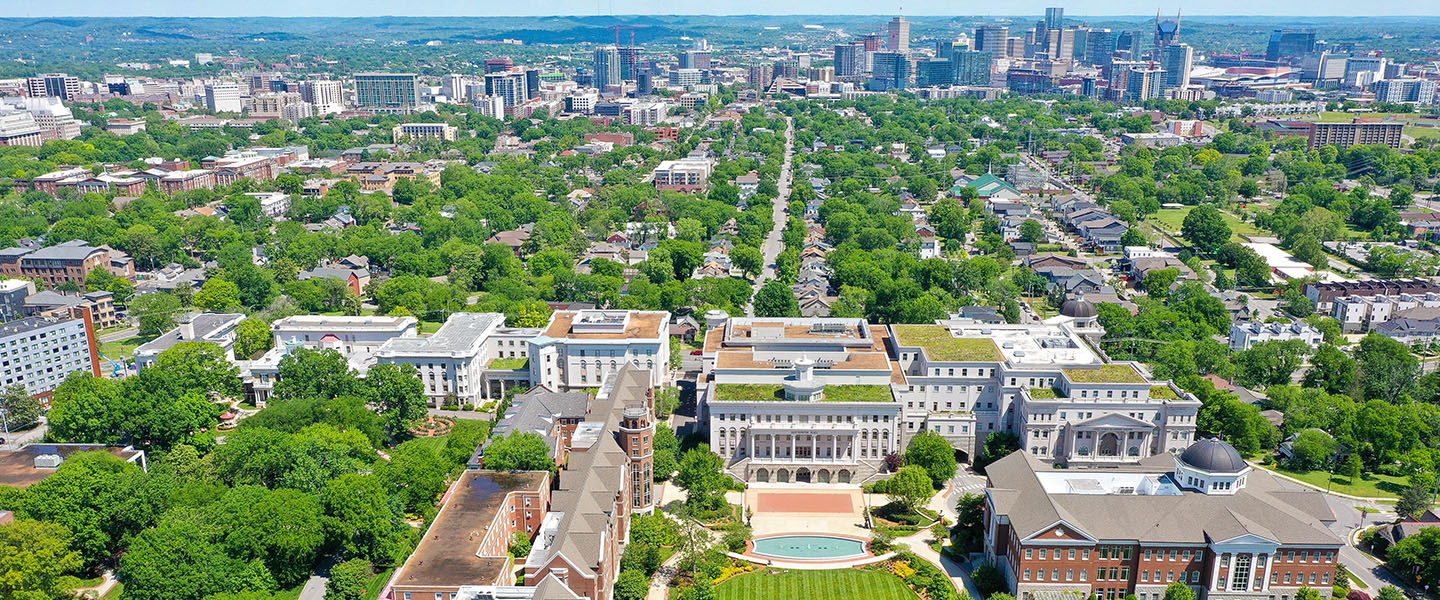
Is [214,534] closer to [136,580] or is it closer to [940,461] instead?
[136,580]

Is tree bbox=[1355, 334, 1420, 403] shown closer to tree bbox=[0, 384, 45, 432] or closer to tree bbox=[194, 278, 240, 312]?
tree bbox=[0, 384, 45, 432]

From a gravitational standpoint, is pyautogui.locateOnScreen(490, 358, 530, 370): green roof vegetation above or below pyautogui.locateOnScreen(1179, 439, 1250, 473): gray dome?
below

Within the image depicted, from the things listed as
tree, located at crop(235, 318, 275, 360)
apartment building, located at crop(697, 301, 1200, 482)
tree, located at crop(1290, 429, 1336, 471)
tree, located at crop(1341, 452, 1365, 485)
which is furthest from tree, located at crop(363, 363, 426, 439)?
tree, located at crop(1341, 452, 1365, 485)

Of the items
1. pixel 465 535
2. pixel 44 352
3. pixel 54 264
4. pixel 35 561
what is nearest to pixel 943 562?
pixel 465 535

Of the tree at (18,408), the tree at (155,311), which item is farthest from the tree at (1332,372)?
the tree at (155,311)

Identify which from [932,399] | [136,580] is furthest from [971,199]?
[136,580]

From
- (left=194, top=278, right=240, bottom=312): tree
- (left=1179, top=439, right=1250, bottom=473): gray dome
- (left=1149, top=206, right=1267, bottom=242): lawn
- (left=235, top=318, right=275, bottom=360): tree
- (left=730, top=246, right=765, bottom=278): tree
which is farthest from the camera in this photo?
(left=1149, top=206, right=1267, bottom=242): lawn

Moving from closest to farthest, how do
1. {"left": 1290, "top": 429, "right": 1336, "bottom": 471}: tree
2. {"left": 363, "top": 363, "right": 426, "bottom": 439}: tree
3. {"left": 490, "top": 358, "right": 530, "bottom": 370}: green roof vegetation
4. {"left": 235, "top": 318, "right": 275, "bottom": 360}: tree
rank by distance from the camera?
{"left": 1290, "top": 429, "right": 1336, "bottom": 471}: tree → {"left": 363, "top": 363, "right": 426, "bottom": 439}: tree → {"left": 490, "top": 358, "right": 530, "bottom": 370}: green roof vegetation → {"left": 235, "top": 318, "right": 275, "bottom": 360}: tree
